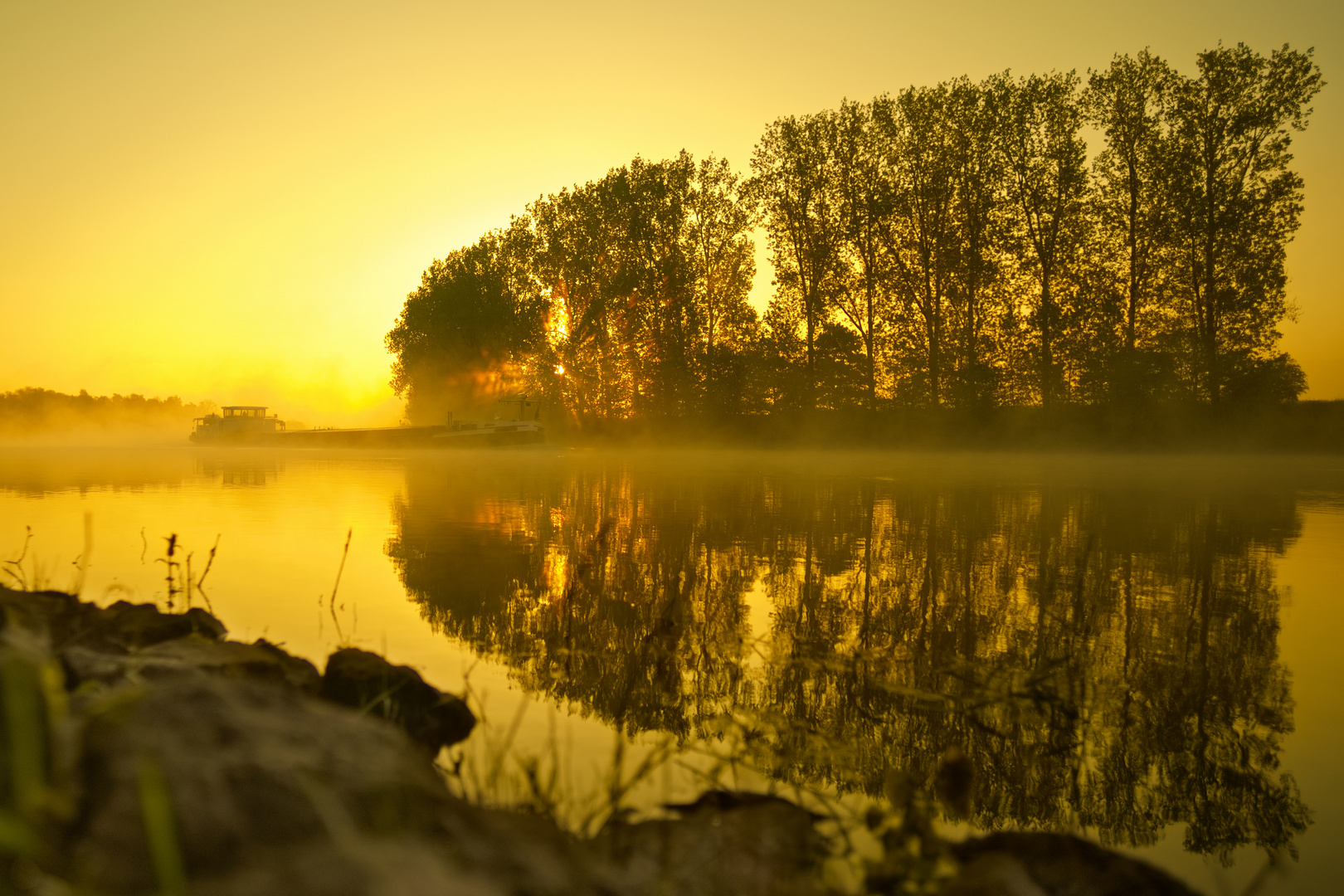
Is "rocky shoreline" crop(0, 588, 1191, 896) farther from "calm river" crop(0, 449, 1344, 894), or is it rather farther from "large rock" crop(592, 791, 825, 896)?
"calm river" crop(0, 449, 1344, 894)

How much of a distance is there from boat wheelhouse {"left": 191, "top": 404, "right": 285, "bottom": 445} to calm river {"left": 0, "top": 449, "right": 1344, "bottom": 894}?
45577 millimetres

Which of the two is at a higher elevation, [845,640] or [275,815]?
[275,815]

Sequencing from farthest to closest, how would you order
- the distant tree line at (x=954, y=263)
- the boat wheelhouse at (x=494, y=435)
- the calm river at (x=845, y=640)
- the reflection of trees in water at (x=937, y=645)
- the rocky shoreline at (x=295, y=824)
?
the boat wheelhouse at (x=494, y=435) < the distant tree line at (x=954, y=263) < the reflection of trees in water at (x=937, y=645) < the calm river at (x=845, y=640) < the rocky shoreline at (x=295, y=824)

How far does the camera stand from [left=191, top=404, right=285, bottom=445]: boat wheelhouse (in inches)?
2109

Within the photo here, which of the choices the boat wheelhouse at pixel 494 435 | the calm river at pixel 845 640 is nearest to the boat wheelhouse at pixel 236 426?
the boat wheelhouse at pixel 494 435

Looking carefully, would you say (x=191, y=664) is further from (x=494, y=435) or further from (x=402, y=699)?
(x=494, y=435)

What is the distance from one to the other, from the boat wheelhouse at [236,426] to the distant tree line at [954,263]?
22341 millimetres

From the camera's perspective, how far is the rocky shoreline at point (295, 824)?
1682 millimetres

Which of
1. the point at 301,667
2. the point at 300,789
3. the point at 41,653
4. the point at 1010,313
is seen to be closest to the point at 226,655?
the point at 301,667

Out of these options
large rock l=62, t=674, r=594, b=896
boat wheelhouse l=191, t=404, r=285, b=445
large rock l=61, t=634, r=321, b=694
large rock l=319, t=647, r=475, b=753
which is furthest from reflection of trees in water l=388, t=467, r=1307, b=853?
boat wheelhouse l=191, t=404, r=285, b=445

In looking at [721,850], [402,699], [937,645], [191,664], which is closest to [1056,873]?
[721,850]

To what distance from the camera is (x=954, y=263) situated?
33969 millimetres

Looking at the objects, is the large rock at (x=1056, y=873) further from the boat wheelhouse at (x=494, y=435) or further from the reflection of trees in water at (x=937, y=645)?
the boat wheelhouse at (x=494, y=435)

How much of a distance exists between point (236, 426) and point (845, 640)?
2326 inches
